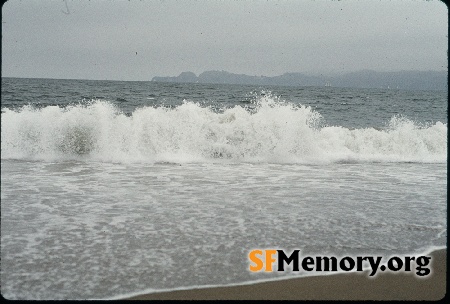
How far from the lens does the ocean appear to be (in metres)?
3.06

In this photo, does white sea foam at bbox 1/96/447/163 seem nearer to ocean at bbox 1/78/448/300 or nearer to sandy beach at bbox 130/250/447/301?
ocean at bbox 1/78/448/300

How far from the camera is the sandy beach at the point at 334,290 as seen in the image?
8.80ft

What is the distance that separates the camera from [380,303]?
8.55ft

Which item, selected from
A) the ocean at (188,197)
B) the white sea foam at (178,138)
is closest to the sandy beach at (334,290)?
the ocean at (188,197)

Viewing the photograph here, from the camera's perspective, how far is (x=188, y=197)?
5215 millimetres

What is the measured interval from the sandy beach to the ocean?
0.11 metres

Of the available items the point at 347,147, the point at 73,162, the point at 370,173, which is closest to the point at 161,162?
the point at 73,162

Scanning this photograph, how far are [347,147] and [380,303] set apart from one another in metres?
9.11

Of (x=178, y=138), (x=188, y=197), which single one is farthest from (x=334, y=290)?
(x=178, y=138)

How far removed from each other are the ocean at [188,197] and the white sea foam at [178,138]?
36 mm

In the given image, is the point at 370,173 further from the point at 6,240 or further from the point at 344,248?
the point at 6,240

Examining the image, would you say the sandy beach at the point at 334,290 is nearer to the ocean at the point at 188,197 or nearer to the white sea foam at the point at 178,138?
the ocean at the point at 188,197

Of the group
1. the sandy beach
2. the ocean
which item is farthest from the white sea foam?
the sandy beach

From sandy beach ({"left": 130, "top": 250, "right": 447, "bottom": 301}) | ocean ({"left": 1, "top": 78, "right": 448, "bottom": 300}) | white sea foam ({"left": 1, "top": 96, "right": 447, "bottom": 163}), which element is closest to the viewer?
sandy beach ({"left": 130, "top": 250, "right": 447, "bottom": 301})
